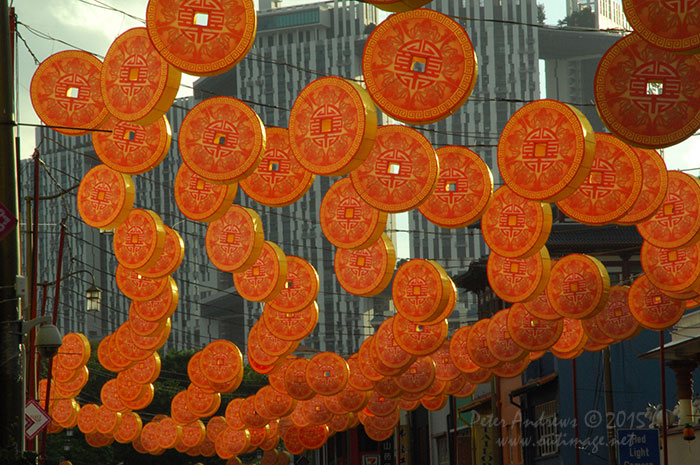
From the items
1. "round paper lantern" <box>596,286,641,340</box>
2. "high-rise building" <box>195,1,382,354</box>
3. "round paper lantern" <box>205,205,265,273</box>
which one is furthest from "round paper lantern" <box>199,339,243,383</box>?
"high-rise building" <box>195,1,382,354</box>

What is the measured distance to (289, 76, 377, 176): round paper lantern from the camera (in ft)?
39.1

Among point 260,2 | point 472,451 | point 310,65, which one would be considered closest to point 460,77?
point 472,451

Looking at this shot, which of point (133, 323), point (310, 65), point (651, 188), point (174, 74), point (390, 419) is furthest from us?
point (310, 65)

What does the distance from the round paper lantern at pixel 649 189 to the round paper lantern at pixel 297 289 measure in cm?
682

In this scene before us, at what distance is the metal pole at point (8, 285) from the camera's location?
11.0 m

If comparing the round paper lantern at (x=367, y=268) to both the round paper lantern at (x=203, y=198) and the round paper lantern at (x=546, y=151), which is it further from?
the round paper lantern at (x=546, y=151)

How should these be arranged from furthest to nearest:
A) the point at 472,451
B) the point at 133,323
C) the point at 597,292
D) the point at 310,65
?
the point at 310,65 → the point at 472,451 → the point at 133,323 → the point at 597,292

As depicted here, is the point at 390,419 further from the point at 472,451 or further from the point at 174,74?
the point at 174,74

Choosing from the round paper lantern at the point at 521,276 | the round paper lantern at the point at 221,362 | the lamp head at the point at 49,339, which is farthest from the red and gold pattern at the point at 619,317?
the lamp head at the point at 49,339

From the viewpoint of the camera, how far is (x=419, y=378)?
87.8 feet

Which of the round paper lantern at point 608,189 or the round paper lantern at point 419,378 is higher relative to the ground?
the round paper lantern at point 608,189

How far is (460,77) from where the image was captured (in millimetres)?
11078

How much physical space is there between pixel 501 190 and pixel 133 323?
31.7ft

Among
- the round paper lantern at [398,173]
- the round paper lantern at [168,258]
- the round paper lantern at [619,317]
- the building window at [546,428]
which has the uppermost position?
the round paper lantern at [398,173]
